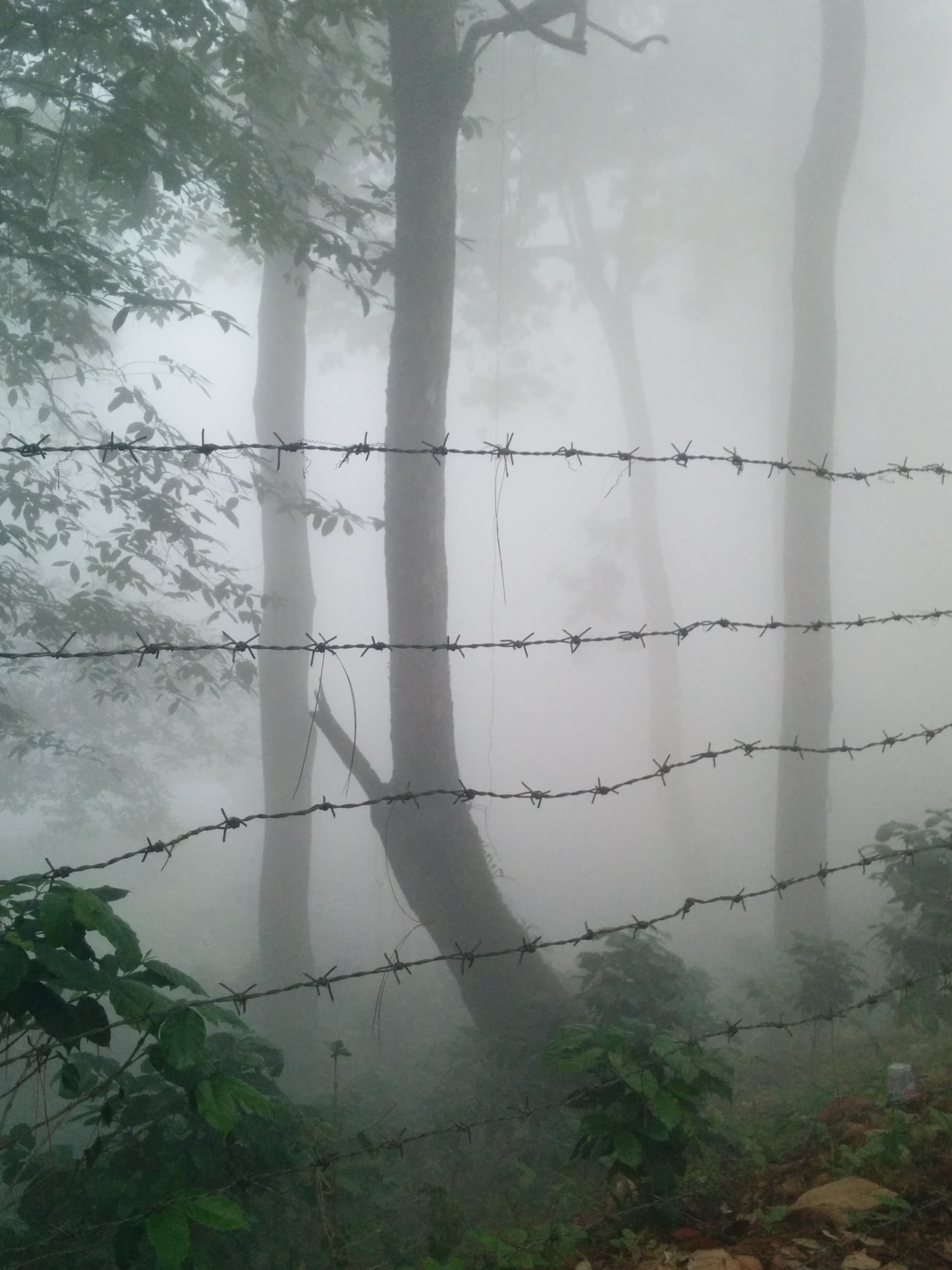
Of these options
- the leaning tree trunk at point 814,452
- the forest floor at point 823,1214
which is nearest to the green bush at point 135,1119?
the forest floor at point 823,1214

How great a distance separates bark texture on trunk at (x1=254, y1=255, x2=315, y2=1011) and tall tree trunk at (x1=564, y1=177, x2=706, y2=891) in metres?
7.05

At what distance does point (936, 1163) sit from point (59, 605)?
6.35 metres

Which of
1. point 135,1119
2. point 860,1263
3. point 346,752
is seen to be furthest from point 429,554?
point 860,1263

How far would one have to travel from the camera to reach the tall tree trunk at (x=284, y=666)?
7668mm

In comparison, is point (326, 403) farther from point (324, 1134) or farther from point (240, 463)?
point (324, 1134)

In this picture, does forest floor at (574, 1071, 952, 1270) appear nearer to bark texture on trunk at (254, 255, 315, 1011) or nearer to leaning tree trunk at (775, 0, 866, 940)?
leaning tree trunk at (775, 0, 866, 940)

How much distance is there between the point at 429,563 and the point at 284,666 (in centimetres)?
359

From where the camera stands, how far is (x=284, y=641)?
27.0 ft

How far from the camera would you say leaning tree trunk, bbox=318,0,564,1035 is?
14.9ft

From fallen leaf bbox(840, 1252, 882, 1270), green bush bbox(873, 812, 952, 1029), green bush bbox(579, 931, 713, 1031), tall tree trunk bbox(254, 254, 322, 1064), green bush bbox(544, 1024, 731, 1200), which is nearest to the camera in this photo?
fallen leaf bbox(840, 1252, 882, 1270)

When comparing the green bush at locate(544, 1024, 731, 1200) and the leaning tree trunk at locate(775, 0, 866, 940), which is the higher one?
the leaning tree trunk at locate(775, 0, 866, 940)

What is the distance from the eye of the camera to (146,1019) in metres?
1.81

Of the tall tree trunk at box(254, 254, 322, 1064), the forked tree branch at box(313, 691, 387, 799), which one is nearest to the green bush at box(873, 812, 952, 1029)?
the forked tree branch at box(313, 691, 387, 799)

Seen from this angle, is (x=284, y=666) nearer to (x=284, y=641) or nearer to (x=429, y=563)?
(x=284, y=641)
